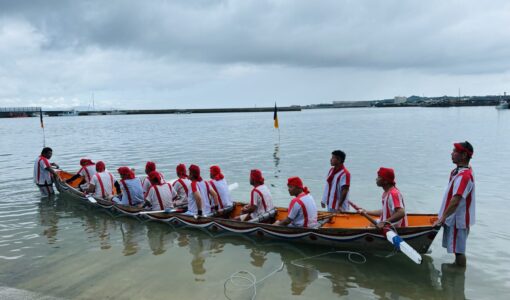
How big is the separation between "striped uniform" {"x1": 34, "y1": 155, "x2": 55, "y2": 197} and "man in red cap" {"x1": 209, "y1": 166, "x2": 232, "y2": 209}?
8.55 metres

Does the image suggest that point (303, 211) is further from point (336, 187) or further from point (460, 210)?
point (460, 210)

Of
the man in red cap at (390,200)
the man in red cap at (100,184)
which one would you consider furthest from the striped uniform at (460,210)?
the man in red cap at (100,184)

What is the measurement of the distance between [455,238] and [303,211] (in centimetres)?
336

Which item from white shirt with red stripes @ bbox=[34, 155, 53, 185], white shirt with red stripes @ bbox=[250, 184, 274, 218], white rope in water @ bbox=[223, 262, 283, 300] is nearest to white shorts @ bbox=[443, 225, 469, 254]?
white rope in water @ bbox=[223, 262, 283, 300]

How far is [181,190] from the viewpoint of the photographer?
12.5 meters

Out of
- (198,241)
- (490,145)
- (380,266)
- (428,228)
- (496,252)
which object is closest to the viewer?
(428,228)

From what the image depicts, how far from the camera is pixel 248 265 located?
28.9 ft

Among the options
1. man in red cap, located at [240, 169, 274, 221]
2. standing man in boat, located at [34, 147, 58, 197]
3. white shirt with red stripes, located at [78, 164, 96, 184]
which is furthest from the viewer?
standing man in boat, located at [34, 147, 58, 197]

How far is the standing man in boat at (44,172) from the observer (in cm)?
1506

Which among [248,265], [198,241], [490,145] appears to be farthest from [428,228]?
[490,145]

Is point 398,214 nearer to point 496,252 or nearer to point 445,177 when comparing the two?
point 496,252

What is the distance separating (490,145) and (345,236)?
2756 cm

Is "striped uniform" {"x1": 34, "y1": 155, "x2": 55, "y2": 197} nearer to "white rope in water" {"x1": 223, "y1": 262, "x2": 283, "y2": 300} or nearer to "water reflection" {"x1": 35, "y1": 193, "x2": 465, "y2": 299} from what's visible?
"water reflection" {"x1": 35, "y1": 193, "x2": 465, "y2": 299}

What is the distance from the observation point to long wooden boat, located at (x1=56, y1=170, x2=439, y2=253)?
7820 millimetres
